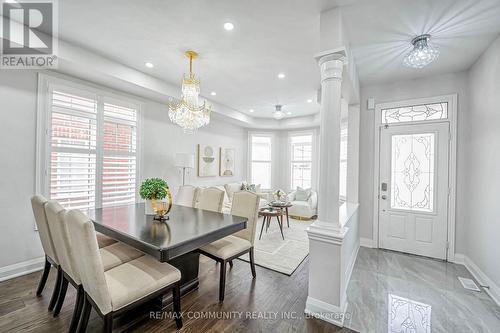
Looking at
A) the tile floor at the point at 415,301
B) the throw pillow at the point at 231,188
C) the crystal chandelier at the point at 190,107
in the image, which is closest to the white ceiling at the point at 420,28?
the crystal chandelier at the point at 190,107

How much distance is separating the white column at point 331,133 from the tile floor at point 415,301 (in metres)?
0.92

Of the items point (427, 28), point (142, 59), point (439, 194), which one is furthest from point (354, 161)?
point (142, 59)

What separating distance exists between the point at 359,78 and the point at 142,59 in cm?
344

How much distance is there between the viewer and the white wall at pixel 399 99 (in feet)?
10.6

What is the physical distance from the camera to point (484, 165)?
2678 mm

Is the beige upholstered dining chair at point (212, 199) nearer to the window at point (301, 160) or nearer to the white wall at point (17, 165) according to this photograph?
the white wall at point (17, 165)

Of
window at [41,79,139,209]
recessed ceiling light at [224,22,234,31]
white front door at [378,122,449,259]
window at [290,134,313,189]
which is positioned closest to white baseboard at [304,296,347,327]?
white front door at [378,122,449,259]

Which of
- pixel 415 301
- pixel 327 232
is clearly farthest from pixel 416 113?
pixel 327 232

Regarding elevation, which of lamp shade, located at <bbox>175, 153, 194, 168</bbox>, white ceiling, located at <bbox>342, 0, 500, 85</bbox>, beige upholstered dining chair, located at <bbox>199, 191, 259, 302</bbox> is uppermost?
white ceiling, located at <bbox>342, 0, 500, 85</bbox>

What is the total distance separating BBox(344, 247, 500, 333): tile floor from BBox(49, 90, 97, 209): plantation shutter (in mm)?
3799

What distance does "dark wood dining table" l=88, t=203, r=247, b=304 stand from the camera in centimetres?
167

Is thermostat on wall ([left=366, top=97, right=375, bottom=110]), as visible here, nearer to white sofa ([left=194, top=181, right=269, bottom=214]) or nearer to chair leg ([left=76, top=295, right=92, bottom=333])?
white sofa ([left=194, top=181, right=269, bottom=214])

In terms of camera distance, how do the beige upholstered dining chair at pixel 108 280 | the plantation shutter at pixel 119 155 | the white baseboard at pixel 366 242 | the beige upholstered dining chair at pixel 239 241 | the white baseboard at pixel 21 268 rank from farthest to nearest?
the white baseboard at pixel 366 242
the plantation shutter at pixel 119 155
the white baseboard at pixel 21 268
the beige upholstered dining chair at pixel 239 241
the beige upholstered dining chair at pixel 108 280

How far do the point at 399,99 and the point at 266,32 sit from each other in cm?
266
